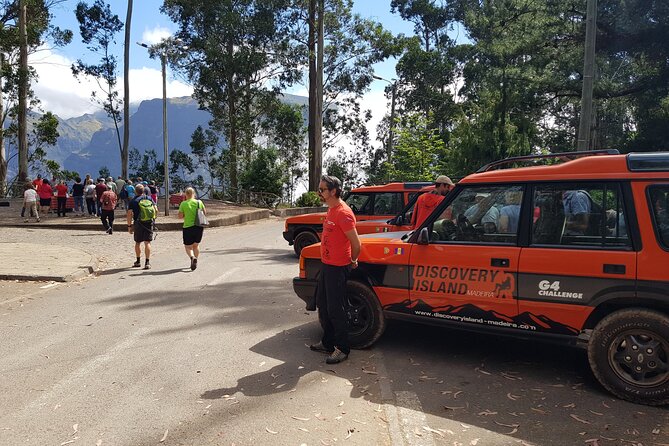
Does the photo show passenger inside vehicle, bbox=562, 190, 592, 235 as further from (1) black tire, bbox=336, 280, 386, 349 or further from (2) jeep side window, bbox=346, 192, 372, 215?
(2) jeep side window, bbox=346, 192, 372, 215

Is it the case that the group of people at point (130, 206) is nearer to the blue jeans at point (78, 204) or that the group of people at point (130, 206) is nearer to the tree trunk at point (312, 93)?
the blue jeans at point (78, 204)

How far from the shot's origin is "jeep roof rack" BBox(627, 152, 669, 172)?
14.0ft

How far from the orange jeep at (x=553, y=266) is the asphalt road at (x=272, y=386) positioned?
1.47ft

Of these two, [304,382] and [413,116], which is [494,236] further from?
[413,116]

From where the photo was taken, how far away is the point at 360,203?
11.6 m

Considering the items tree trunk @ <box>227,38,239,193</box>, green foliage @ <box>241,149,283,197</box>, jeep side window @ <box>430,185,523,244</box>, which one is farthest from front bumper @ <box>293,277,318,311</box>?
tree trunk @ <box>227,38,239,193</box>

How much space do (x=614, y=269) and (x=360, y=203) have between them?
24.6ft

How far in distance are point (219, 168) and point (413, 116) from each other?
24.1 m

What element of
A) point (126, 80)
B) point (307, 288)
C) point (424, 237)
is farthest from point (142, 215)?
point (126, 80)

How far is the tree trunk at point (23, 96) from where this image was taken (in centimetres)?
3018

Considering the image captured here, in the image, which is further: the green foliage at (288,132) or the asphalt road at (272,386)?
the green foliage at (288,132)

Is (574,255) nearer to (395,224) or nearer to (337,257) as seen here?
(337,257)

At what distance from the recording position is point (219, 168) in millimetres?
42219

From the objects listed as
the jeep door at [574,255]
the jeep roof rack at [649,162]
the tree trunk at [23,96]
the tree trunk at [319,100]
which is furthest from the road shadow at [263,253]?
the tree trunk at [23,96]
